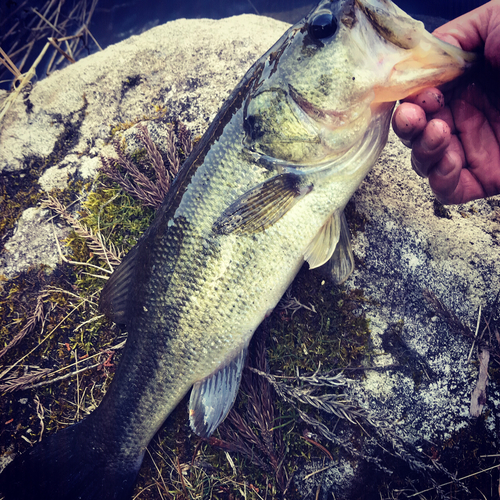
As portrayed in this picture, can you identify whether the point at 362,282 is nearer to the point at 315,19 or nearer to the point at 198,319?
the point at 198,319

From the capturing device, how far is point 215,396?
2.63 meters

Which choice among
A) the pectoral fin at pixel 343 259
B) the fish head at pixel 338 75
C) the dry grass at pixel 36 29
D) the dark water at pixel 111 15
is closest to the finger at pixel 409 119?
the fish head at pixel 338 75

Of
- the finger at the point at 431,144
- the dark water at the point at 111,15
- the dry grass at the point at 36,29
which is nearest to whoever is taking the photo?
the finger at the point at 431,144

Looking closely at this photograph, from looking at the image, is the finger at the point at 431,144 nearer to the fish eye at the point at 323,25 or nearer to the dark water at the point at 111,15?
the fish eye at the point at 323,25

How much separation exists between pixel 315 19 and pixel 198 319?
2198mm

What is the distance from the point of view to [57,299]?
320 centimetres

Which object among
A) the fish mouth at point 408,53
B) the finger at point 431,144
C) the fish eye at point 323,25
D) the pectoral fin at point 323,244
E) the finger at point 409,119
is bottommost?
the pectoral fin at point 323,244

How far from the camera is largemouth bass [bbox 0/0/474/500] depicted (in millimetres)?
2086

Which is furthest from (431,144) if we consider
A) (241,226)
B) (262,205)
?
(241,226)

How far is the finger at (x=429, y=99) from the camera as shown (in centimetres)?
223

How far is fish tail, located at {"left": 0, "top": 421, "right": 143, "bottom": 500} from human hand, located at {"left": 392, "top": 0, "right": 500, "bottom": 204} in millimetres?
3308

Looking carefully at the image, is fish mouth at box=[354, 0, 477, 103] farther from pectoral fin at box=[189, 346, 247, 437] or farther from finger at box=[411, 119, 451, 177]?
pectoral fin at box=[189, 346, 247, 437]

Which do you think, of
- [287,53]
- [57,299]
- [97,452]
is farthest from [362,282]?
[57,299]

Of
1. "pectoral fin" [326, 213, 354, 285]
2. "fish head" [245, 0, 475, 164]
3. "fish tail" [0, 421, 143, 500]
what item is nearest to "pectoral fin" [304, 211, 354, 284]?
"pectoral fin" [326, 213, 354, 285]
